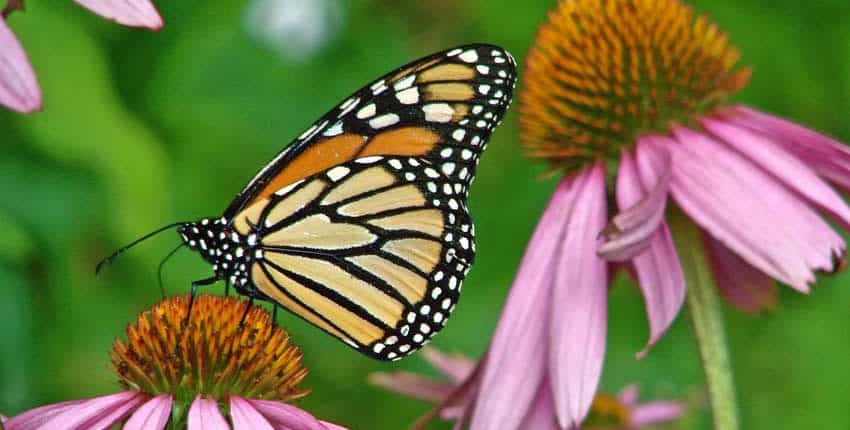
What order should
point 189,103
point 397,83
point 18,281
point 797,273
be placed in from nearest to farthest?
point 797,273 → point 397,83 → point 18,281 → point 189,103

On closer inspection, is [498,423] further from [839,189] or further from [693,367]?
[693,367]

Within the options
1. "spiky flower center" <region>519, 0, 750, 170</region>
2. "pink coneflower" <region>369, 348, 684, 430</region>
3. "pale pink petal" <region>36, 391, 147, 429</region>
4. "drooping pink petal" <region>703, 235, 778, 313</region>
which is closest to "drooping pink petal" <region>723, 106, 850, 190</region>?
"spiky flower center" <region>519, 0, 750, 170</region>

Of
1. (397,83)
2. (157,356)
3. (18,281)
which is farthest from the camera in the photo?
(18,281)

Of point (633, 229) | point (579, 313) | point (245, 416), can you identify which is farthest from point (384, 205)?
point (245, 416)

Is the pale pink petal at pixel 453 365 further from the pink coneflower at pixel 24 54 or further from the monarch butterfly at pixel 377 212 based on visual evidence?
the pink coneflower at pixel 24 54

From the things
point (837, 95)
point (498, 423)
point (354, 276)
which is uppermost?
point (354, 276)

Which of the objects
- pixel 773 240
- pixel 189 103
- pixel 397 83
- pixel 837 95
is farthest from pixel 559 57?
pixel 837 95

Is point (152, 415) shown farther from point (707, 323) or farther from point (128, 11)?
A: point (707, 323)

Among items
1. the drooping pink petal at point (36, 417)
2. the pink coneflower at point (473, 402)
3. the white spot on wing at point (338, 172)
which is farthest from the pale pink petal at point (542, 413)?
the drooping pink petal at point (36, 417)
